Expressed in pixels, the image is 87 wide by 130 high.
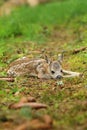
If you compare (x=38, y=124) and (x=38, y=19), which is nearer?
(x=38, y=124)

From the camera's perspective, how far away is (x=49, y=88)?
8258 mm

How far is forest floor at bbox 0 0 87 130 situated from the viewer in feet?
20.4

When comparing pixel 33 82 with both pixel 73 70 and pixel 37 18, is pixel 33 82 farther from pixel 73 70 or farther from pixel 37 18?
pixel 37 18

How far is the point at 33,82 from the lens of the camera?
8.80 meters

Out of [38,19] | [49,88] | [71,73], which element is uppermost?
[38,19]

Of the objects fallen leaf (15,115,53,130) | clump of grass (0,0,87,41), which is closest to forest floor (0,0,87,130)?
fallen leaf (15,115,53,130)

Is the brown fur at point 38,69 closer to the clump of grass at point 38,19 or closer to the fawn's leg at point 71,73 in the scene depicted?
the fawn's leg at point 71,73

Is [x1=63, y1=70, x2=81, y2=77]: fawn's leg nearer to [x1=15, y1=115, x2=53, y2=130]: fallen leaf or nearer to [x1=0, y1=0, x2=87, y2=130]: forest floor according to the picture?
[x1=0, y1=0, x2=87, y2=130]: forest floor

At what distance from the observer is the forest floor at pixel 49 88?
6.21m

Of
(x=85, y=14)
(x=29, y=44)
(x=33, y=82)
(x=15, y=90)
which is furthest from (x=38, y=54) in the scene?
(x=85, y=14)

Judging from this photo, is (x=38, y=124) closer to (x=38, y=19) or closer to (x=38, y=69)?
(x=38, y=69)

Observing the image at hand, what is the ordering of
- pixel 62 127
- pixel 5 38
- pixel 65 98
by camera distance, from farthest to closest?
pixel 5 38, pixel 65 98, pixel 62 127

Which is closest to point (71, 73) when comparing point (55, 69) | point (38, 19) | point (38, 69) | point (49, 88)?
point (55, 69)

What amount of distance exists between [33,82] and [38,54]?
96.5 inches
